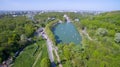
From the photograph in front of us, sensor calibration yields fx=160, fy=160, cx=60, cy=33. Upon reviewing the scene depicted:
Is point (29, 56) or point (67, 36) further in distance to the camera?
point (67, 36)

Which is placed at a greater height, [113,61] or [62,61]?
[113,61]

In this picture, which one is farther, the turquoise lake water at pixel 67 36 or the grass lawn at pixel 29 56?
the turquoise lake water at pixel 67 36

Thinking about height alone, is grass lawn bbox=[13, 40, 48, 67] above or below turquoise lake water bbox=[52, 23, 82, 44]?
above

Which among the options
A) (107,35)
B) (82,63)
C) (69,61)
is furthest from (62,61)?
(107,35)

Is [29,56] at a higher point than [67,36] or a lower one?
higher

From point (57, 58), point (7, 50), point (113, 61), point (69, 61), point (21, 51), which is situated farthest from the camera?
point (21, 51)

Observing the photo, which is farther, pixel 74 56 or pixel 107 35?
pixel 107 35

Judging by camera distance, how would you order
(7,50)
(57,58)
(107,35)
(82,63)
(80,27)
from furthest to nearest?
(80,27), (107,35), (7,50), (57,58), (82,63)

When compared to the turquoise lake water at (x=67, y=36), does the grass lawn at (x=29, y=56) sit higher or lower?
higher

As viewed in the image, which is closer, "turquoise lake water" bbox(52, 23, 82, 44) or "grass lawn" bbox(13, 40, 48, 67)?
"grass lawn" bbox(13, 40, 48, 67)

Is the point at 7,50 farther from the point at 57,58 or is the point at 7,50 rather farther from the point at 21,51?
the point at 57,58

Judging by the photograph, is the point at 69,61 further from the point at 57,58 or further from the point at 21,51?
the point at 21,51
